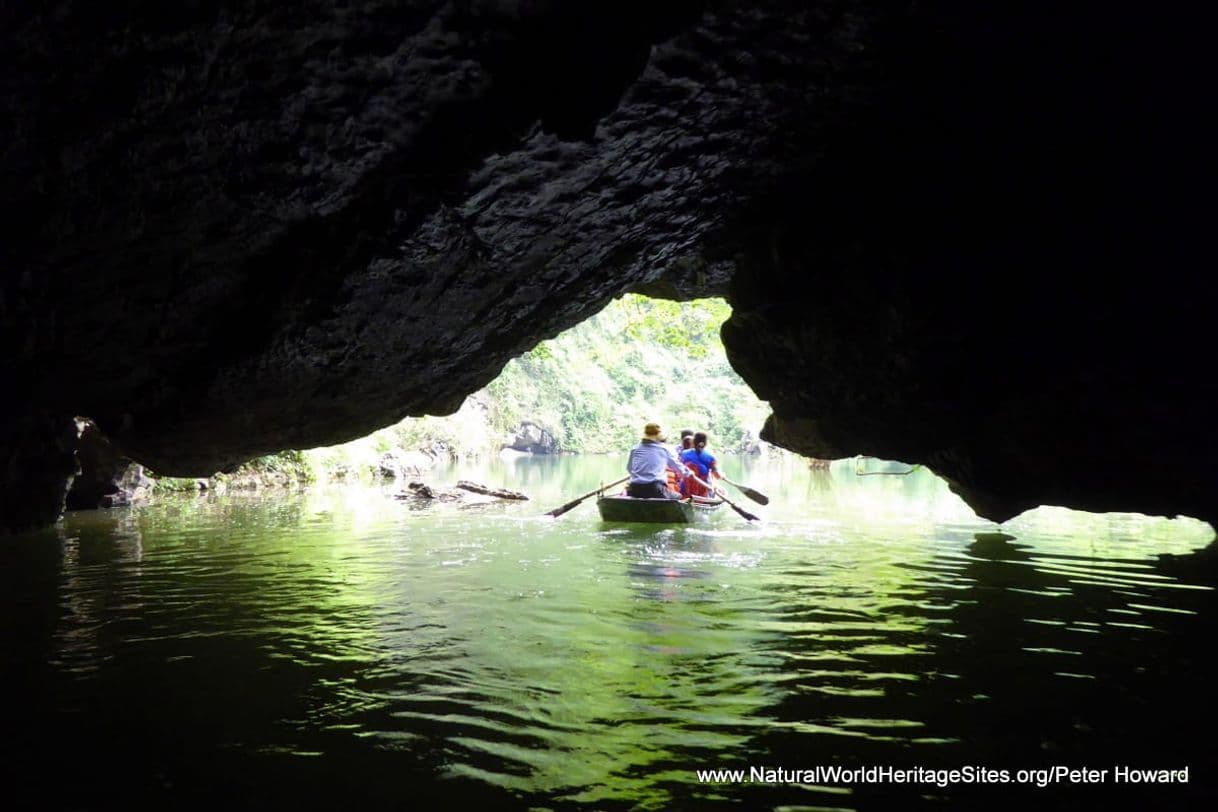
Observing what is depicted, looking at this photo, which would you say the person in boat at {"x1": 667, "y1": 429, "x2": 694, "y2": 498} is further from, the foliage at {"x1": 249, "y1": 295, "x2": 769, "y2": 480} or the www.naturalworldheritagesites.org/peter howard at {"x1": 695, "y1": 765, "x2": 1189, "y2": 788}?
the foliage at {"x1": 249, "y1": 295, "x2": 769, "y2": 480}

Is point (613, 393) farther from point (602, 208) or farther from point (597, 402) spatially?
point (602, 208)

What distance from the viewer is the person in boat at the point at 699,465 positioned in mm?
14219

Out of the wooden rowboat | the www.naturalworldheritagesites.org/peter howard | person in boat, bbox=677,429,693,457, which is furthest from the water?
person in boat, bbox=677,429,693,457

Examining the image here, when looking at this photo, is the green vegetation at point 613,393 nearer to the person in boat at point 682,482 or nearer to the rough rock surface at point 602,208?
the person in boat at point 682,482

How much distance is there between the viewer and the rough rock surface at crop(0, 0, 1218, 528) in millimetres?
4141

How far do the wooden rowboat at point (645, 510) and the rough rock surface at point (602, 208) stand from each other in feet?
13.2

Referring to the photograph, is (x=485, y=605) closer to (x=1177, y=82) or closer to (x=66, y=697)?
(x=66, y=697)

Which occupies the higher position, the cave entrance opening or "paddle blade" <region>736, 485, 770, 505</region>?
the cave entrance opening

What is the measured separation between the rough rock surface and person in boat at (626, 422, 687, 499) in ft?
13.8

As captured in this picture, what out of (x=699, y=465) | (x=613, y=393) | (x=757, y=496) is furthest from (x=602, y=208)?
(x=613, y=393)

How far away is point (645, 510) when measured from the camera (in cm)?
1217

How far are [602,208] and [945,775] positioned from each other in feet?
14.8

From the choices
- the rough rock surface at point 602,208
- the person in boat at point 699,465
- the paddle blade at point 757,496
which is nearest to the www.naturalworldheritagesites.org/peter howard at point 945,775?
the rough rock surface at point 602,208

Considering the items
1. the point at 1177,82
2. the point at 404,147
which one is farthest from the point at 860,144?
the point at 404,147
